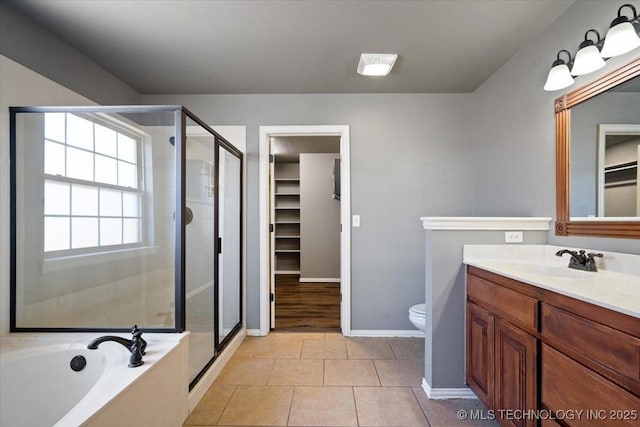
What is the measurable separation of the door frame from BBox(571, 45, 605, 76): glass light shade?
168 centimetres

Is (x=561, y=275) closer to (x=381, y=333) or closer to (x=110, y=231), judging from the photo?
(x=381, y=333)

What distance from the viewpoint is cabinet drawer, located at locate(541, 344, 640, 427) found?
2.79 ft

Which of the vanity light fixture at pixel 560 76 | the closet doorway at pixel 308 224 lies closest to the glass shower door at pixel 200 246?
the closet doorway at pixel 308 224

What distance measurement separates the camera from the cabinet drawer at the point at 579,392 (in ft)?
2.79

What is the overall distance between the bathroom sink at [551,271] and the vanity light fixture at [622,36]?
3.35 ft

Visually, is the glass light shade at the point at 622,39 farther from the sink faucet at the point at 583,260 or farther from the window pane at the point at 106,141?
the window pane at the point at 106,141

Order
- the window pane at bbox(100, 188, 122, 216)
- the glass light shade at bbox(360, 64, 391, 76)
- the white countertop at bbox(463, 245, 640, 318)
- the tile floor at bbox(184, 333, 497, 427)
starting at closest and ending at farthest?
the white countertop at bbox(463, 245, 640, 318) < the tile floor at bbox(184, 333, 497, 427) < the window pane at bbox(100, 188, 122, 216) < the glass light shade at bbox(360, 64, 391, 76)

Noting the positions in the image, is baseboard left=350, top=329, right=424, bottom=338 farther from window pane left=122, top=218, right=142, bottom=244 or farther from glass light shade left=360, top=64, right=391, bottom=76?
glass light shade left=360, top=64, right=391, bottom=76

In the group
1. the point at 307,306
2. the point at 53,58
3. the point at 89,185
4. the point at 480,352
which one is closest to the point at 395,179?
the point at 480,352

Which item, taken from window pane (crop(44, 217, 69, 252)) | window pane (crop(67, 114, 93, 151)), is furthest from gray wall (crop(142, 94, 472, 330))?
window pane (crop(44, 217, 69, 252))

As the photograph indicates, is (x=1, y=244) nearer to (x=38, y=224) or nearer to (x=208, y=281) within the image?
(x=38, y=224)

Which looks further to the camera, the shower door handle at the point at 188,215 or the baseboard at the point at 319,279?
the baseboard at the point at 319,279

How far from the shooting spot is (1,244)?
1623 millimetres

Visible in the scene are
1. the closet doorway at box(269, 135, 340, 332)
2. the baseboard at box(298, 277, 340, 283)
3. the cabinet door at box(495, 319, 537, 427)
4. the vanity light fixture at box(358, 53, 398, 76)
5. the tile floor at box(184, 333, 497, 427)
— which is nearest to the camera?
the cabinet door at box(495, 319, 537, 427)
